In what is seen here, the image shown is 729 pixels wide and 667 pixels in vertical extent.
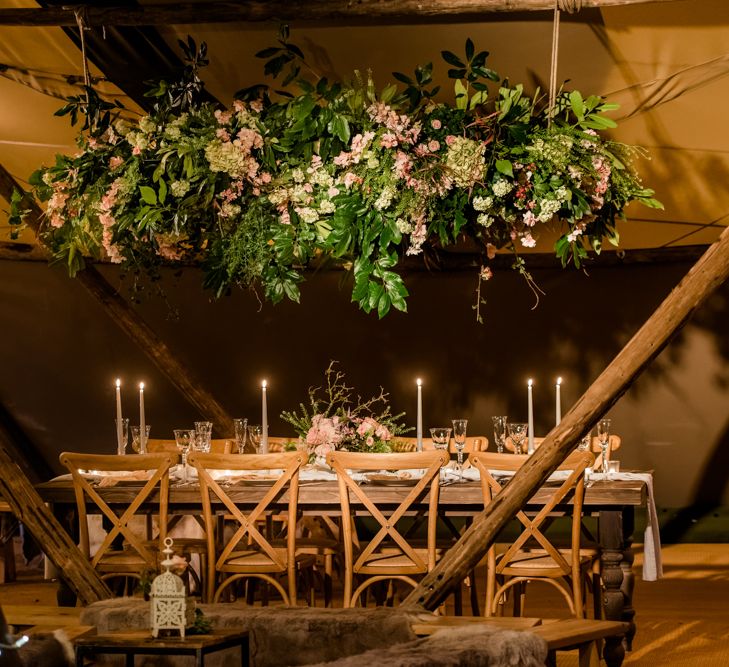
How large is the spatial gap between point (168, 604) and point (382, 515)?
5.48 ft

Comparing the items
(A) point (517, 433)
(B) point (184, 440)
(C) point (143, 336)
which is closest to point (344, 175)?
(A) point (517, 433)

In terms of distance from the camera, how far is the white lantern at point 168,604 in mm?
3598

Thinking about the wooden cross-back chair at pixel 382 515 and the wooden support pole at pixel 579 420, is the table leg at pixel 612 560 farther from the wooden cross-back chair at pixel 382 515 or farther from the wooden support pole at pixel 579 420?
the wooden cross-back chair at pixel 382 515

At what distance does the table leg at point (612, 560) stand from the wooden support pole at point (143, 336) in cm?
414

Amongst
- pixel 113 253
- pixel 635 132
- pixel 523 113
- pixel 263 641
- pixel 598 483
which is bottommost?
pixel 263 641

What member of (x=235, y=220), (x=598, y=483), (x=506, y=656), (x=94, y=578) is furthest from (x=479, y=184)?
(x=94, y=578)

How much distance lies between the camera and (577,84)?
241 inches

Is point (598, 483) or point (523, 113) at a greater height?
point (523, 113)

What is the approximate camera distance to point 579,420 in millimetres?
4773

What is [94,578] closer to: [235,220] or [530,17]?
[235,220]

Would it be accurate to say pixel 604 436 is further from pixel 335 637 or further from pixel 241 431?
pixel 335 637

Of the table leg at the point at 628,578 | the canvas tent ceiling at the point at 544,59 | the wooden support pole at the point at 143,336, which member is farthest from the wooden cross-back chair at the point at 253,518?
the wooden support pole at the point at 143,336

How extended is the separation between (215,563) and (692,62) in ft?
11.5

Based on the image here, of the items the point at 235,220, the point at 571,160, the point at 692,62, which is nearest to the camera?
the point at 571,160
